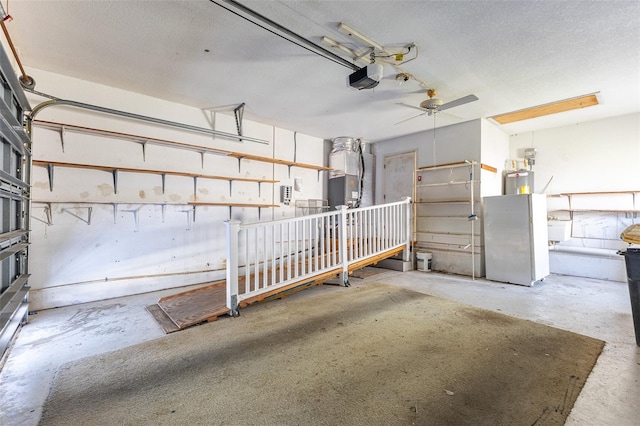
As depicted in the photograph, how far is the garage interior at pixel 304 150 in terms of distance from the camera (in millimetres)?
2436

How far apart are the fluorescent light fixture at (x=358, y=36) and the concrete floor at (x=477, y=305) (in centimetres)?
326

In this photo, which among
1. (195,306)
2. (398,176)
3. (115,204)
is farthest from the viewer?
(398,176)

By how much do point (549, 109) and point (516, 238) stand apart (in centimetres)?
237

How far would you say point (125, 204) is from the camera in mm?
4059

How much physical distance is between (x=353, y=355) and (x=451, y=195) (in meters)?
4.36

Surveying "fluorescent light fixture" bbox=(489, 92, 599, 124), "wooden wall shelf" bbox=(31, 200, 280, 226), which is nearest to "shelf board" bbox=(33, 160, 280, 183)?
"wooden wall shelf" bbox=(31, 200, 280, 226)

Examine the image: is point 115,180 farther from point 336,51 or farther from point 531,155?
point 531,155

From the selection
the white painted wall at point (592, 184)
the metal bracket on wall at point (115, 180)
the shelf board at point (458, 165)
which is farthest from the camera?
the shelf board at point (458, 165)

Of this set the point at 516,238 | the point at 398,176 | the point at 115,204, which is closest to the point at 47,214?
the point at 115,204

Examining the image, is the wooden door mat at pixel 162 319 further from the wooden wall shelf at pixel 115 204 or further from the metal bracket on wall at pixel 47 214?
the metal bracket on wall at pixel 47 214

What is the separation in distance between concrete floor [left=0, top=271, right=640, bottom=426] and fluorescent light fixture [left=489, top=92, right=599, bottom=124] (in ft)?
9.96

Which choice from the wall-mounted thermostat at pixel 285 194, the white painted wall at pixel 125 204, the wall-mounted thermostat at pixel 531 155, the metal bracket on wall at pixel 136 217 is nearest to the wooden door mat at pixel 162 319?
the white painted wall at pixel 125 204

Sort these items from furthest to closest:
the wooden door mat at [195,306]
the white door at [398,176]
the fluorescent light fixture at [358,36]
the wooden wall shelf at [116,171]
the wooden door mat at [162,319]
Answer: the white door at [398,176], the wooden wall shelf at [116,171], the wooden door mat at [195,306], the wooden door mat at [162,319], the fluorescent light fixture at [358,36]

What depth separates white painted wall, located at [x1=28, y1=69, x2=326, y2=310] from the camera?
11.5ft
